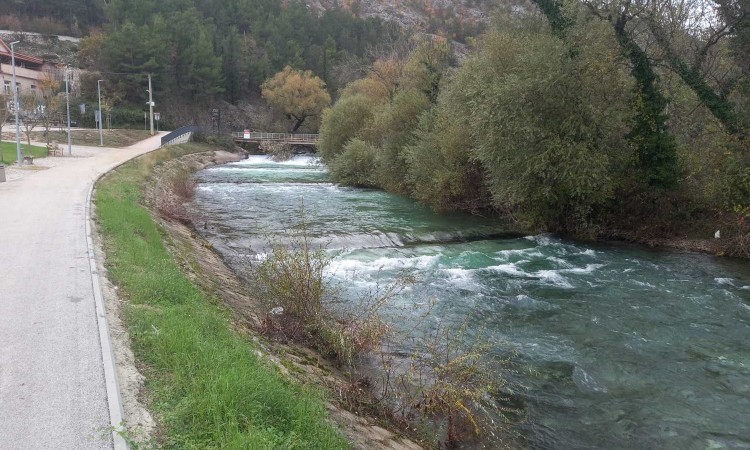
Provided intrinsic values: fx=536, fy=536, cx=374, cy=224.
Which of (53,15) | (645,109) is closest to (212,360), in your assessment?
(645,109)

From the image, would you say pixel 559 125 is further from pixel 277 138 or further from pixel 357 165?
pixel 277 138

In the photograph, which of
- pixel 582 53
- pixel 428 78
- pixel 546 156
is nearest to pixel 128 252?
pixel 546 156

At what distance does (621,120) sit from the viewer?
21.6 metres

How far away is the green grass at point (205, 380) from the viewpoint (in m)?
5.23

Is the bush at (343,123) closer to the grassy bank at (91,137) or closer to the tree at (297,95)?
the grassy bank at (91,137)

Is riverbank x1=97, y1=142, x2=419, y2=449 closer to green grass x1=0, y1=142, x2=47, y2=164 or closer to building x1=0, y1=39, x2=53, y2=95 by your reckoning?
green grass x1=0, y1=142, x2=47, y2=164

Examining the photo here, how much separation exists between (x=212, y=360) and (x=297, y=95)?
86.5 meters

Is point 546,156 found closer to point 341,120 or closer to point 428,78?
point 428,78

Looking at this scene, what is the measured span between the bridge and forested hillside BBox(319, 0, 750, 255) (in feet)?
187

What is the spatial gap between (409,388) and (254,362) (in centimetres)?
280

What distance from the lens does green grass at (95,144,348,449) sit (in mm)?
5227

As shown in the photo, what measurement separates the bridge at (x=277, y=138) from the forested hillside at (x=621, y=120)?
56.9 metres

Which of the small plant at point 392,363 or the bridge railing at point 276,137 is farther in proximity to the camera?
the bridge railing at point 276,137

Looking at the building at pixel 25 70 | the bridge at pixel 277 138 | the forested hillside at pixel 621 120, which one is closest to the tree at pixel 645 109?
the forested hillside at pixel 621 120
